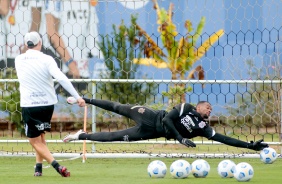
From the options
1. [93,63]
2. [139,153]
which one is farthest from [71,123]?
[139,153]

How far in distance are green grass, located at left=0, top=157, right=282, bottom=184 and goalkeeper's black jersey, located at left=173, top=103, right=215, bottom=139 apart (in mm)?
596

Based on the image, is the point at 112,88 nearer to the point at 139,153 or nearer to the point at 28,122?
the point at 139,153

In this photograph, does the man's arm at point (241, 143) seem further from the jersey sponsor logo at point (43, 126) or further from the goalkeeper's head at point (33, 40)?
the goalkeeper's head at point (33, 40)

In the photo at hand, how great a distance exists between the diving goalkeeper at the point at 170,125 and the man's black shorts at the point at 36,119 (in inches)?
26.4

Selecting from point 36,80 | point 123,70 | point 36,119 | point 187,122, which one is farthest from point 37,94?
point 123,70

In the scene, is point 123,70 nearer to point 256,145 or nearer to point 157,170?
point 256,145

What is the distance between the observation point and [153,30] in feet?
83.3

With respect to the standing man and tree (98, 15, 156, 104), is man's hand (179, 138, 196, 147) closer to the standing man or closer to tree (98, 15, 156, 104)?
the standing man

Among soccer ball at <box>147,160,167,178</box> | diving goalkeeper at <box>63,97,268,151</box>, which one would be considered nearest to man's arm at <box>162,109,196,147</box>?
diving goalkeeper at <box>63,97,268,151</box>

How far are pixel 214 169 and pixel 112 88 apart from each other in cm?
871

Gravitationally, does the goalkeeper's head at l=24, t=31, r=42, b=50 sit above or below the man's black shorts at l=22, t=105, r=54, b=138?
above

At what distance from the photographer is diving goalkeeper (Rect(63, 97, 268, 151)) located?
36.3 feet

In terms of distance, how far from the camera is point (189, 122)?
11.1 m

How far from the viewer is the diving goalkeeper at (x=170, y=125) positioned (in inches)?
436
